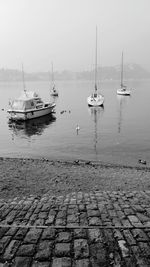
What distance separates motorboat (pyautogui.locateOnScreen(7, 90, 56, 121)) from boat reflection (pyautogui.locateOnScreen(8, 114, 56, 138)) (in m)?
0.89

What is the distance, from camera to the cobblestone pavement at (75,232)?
16.5ft

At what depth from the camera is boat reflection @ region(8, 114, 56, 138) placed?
34.3m

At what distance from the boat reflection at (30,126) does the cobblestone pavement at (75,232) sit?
25647 mm

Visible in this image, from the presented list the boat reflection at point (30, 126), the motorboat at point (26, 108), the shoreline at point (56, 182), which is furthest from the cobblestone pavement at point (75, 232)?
the motorboat at point (26, 108)

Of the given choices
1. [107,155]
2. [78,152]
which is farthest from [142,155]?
[78,152]

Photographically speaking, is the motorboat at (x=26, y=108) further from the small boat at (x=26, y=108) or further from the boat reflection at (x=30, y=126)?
the boat reflection at (x=30, y=126)

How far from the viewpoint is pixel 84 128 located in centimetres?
3625

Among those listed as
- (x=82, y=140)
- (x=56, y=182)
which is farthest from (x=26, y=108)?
(x=56, y=182)

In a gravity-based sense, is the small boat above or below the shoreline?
above

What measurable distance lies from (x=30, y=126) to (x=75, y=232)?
33610 mm

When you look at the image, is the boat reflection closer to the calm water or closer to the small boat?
the calm water

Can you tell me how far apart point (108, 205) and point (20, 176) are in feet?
22.4

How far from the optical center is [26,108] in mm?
41500

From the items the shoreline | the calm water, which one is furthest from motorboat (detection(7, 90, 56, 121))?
the shoreline
